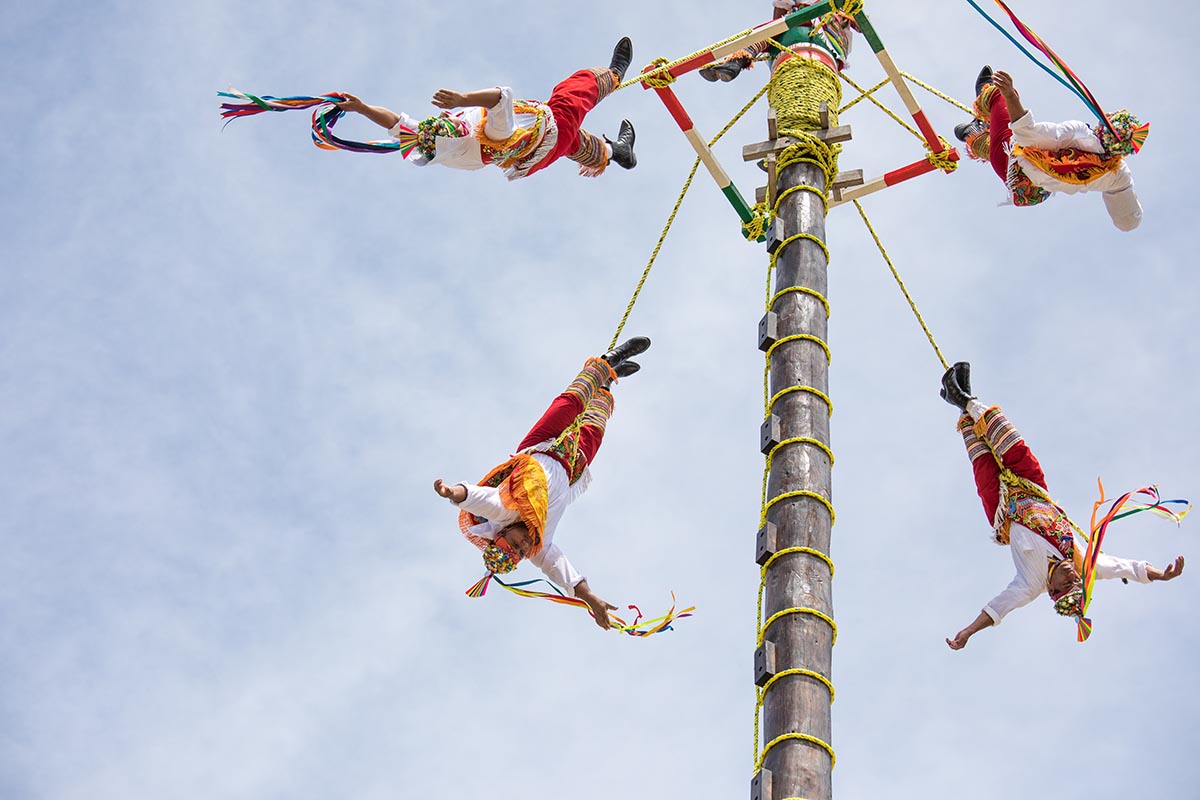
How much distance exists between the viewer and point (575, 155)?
26.0ft

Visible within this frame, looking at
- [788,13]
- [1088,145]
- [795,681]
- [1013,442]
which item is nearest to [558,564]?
[795,681]

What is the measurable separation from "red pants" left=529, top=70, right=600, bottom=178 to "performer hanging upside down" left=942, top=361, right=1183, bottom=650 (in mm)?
2436

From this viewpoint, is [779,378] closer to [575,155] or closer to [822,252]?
[822,252]

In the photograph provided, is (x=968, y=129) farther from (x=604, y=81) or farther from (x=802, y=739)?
(x=802, y=739)

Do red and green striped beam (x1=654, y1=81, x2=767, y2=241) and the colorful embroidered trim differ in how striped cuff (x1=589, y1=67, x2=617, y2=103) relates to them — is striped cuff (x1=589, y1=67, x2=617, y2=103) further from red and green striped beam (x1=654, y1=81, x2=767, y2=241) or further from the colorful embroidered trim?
the colorful embroidered trim

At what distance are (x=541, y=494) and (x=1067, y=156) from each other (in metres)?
3.03

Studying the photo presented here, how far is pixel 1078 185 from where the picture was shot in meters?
7.08

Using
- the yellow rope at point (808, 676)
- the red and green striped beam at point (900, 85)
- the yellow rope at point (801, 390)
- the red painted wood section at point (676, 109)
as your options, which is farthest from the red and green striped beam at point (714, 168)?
the yellow rope at point (808, 676)

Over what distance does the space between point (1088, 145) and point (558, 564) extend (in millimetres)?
3271

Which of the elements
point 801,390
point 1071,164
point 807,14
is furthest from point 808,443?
point 807,14

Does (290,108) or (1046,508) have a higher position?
(290,108)

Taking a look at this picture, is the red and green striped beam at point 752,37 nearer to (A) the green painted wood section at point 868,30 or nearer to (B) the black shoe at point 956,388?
(A) the green painted wood section at point 868,30

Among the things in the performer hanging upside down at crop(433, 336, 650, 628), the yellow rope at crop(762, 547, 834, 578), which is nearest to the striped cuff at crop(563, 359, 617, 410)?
the performer hanging upside down at crop(433, 336, 650, 628)

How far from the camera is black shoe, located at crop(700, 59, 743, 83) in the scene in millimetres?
8906
